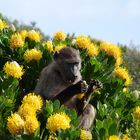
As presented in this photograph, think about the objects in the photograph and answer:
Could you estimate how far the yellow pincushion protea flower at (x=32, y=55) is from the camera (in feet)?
27.8

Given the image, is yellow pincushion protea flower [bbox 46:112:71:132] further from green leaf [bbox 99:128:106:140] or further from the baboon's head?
the baboon's head

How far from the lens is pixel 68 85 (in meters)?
7.62

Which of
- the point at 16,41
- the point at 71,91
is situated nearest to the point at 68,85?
the point at 71,91

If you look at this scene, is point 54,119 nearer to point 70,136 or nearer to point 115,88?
point 70,136

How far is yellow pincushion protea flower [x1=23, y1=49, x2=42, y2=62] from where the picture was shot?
27.8 feet

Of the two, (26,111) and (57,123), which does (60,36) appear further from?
(57,123)

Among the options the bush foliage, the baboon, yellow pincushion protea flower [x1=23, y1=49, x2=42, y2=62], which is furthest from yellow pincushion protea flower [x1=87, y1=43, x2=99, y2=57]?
the baboon

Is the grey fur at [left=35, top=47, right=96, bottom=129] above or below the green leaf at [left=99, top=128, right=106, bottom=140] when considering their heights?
above

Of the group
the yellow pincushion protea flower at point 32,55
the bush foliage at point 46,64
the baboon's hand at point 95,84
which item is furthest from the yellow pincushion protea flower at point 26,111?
the yellow pincushion protea flower at point 32,55

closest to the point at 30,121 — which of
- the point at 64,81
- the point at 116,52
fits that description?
the point at 64,81

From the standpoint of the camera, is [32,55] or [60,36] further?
[60,36]

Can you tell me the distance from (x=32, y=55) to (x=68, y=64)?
88 cm

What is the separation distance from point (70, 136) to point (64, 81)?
6.79ft

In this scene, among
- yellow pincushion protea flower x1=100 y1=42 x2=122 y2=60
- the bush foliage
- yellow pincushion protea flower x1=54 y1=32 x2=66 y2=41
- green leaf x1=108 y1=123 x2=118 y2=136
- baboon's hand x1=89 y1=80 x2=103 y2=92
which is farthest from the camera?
yellow pincushion protea flower x1=54 y1=32 x2=66 y2=41
